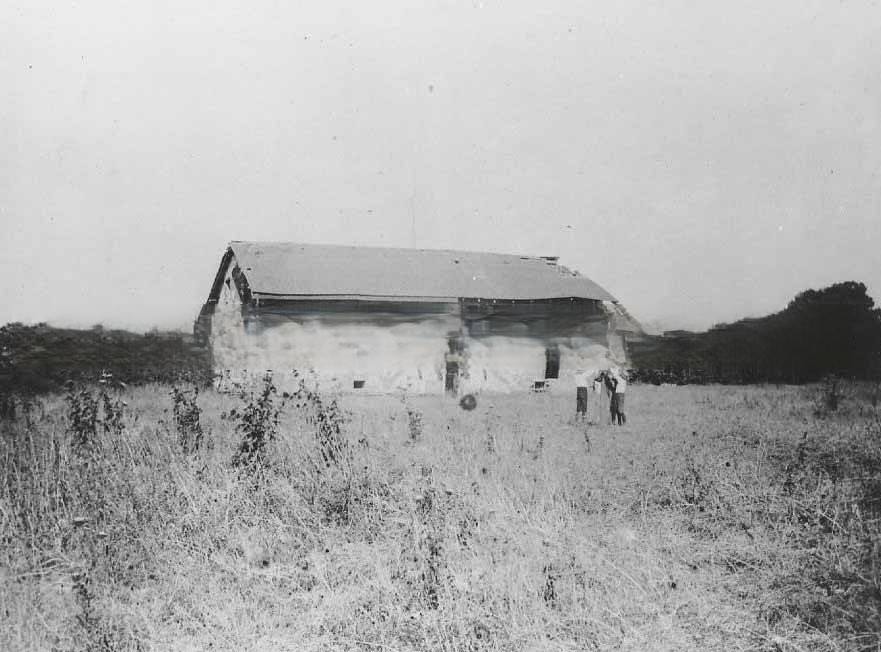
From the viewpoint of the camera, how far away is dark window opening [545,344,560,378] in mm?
18062

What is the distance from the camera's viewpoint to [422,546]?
4.30 m

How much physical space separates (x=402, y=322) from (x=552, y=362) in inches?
193

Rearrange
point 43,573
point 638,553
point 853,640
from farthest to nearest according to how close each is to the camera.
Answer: point 638,553 < point 43,573 < point 853,640

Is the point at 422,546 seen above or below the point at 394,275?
below

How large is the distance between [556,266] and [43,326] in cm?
1797

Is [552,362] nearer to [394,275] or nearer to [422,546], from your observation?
[394,275]

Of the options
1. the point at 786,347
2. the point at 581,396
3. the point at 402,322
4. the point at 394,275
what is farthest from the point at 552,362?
the point at 786,347

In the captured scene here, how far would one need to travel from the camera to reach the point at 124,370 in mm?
18391

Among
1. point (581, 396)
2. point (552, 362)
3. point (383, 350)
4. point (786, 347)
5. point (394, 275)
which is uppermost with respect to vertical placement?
point (394, 275)

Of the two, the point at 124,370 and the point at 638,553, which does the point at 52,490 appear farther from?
the point at 124,370

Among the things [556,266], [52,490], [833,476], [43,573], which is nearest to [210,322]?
[556,266]

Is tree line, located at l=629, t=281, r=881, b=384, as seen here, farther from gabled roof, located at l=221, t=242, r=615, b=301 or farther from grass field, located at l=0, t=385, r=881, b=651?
grass field, located at l=0, t=385, r=881, b=651

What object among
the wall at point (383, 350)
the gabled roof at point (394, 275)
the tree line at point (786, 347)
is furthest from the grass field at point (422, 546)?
the tree line at point (786, 347)

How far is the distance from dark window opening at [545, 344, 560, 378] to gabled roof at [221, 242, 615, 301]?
1712 mm
